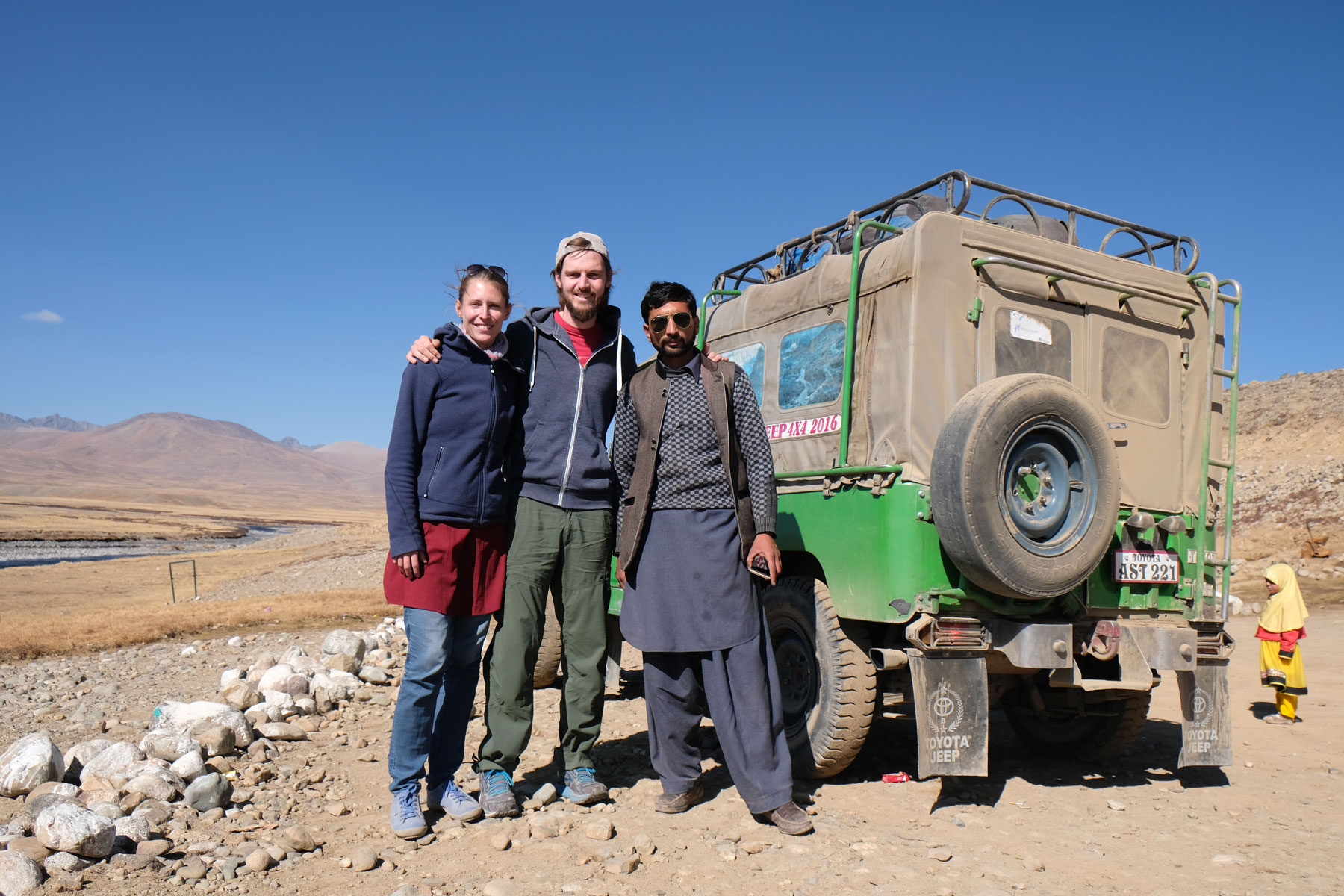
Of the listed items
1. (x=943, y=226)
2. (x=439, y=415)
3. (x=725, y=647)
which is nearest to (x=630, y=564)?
(x=725, y=647)

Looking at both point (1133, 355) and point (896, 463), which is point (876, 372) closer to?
point (896, 463)

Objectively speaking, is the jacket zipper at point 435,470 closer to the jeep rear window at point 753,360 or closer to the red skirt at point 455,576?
the red skirt at point 455,576

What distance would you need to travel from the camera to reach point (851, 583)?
14.3ft

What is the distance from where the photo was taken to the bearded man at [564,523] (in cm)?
384

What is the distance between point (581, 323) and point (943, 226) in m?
1.84

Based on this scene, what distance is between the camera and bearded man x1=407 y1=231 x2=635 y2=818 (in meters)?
3.84

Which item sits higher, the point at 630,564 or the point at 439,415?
the point at 439,415

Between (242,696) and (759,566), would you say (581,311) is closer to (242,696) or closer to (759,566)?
(759,566)

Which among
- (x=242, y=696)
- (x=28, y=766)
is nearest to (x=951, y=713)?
→ (x=28, y=766)

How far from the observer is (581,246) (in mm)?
4027

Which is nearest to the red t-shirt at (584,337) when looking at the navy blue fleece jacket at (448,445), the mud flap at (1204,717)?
the navy blue fleece jacket at (448,445)

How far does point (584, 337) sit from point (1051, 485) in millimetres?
2284

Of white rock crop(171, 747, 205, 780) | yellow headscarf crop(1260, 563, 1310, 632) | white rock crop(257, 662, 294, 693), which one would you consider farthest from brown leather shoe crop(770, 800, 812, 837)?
yellow headscarf crop(1260, 563, 1310, 632)

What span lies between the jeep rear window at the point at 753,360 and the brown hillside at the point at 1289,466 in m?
15.5
